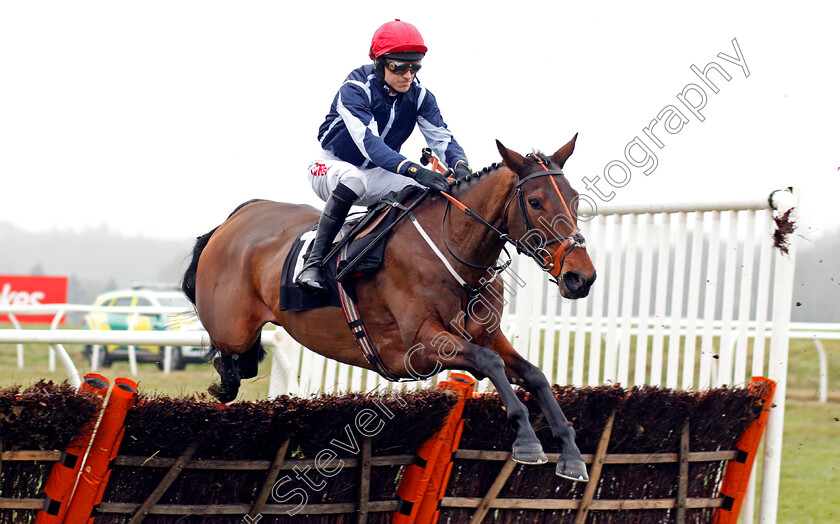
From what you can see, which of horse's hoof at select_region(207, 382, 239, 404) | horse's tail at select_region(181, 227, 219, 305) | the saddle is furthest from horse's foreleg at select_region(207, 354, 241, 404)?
the saddle

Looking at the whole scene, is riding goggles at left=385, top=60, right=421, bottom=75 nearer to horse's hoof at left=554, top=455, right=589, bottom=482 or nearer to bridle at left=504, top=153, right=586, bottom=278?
bridle at left=504, top=153, right=586, bottom=278

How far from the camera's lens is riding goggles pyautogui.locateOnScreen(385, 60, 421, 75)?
4.34m

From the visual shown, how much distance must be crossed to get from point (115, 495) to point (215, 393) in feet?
6.68

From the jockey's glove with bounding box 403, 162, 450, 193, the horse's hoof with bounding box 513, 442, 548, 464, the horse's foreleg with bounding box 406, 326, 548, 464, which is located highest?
the jockey's glove with bounding box 403, 162, 450, 193

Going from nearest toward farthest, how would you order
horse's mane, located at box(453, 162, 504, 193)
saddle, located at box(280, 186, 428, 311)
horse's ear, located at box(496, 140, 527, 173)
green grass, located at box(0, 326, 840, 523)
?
horse's ear, located at box(496, 140, 527, 173) < horse's mane, located at box(453, 162, 504, 193) < saddle, located at box(280, 186, 428, 311) < green grass, located at box(0, 326, 840, 523)

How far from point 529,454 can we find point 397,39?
206cm

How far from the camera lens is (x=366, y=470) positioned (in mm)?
3684

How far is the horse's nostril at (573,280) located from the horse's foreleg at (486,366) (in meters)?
0.44

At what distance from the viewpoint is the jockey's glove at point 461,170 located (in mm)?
4530

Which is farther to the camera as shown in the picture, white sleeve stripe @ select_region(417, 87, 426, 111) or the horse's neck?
white sleeve stripe @ select_region(417, 87, 426, 111)

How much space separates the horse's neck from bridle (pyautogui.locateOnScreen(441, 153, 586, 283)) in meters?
0.03

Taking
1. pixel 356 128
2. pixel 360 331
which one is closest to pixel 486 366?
pixel 360 331

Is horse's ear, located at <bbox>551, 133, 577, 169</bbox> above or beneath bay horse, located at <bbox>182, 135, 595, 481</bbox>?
above

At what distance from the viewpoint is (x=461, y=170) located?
15.1 feet
